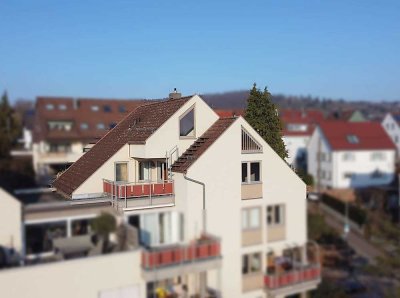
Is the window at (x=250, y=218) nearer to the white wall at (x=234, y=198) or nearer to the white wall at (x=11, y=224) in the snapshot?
the white wall at (x=234, y=198)

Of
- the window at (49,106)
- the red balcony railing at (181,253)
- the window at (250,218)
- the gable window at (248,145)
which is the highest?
the window at (49,106)

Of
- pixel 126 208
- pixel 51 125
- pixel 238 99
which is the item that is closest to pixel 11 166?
pixel 126 208

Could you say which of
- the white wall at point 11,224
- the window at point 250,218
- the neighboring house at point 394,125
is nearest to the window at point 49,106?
the white wall at point 11,224

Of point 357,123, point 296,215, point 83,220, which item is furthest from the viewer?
point 357,123

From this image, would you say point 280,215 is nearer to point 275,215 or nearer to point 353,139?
point 275,215

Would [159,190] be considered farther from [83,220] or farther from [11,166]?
[11,166]

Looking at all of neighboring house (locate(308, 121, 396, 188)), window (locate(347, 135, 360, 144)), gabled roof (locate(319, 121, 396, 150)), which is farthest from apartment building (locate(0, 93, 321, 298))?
window (locate(347, 135, 360, 144))

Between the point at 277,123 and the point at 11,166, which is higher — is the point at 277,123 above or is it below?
above
